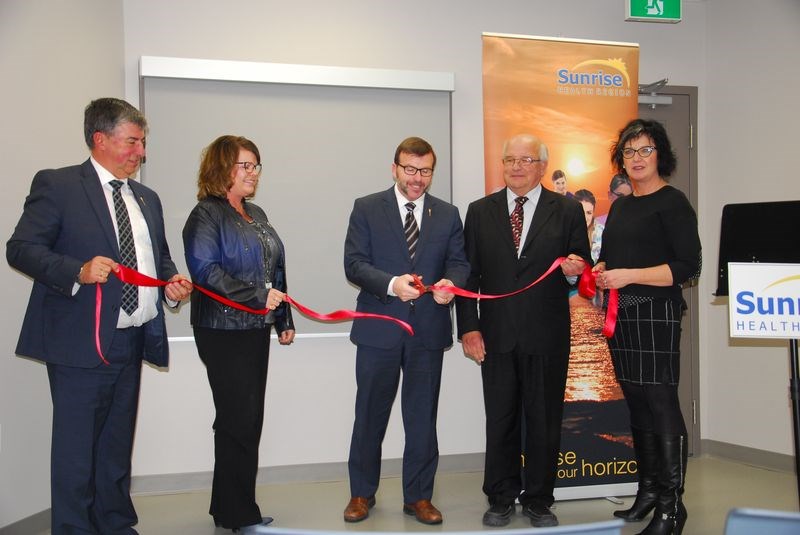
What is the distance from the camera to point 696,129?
5547mm

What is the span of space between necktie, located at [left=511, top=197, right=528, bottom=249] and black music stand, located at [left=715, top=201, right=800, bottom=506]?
105 centimetres

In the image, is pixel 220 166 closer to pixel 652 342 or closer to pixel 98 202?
pixel 98 202

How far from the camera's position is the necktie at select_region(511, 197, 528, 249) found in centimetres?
379

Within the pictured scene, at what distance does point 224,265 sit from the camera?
11.4 ft

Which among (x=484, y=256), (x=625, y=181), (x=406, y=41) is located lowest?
(x=484, y=256)

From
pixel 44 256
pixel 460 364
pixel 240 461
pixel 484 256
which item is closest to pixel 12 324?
pixel 44 256

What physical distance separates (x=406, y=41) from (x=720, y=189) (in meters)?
2.68

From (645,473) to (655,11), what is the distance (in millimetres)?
3315

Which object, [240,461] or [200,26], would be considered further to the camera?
[200,26]

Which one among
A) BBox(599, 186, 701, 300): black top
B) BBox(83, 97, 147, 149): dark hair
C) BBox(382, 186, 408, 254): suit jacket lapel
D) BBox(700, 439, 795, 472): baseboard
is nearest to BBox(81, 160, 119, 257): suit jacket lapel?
BBox(83, 97, 147, 149): dark hair

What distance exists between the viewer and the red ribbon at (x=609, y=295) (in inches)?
140

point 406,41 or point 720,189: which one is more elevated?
point 406,41

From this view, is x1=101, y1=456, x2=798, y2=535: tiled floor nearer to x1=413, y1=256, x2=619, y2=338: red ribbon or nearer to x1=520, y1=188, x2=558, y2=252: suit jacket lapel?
x1=413, y1=256, x2=619, y2=338: red ribbon

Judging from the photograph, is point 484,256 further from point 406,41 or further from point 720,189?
point 720,189
